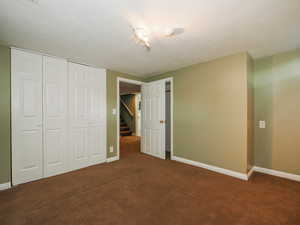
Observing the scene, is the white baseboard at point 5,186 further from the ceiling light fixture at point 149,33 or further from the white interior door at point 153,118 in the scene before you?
the ceiling light fixture at point 149,33

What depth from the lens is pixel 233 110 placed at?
2.52 metres

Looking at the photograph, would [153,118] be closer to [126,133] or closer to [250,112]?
[250,112]

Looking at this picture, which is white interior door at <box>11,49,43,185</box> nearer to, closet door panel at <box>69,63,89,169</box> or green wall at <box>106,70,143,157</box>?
closet door panel at <box>69,63,89,169</box>

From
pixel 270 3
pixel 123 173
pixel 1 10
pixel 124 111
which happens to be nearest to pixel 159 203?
pixel 123 173

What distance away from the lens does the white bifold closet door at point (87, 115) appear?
2872 millimetres

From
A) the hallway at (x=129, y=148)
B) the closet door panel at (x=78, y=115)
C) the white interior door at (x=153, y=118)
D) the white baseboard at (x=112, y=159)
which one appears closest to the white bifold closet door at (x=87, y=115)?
the closet door panel at (x=78, y=115)

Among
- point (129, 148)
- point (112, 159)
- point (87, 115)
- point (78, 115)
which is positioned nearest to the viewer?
point (78, 115)

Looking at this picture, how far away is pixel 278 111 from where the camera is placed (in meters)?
2.53

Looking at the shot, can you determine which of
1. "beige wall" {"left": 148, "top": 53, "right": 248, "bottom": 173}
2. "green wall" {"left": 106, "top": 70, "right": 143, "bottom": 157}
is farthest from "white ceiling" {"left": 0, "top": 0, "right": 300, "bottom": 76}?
"green wall" {"left": 106, "top": 70, "right": 143, "bottom": 157}

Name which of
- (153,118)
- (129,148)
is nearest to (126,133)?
(129,148)

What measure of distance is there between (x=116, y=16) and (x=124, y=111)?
664 cm

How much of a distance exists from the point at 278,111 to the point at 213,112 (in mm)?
1098

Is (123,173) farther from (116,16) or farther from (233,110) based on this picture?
(116,16)

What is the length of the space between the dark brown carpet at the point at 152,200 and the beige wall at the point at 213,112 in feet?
1.46
